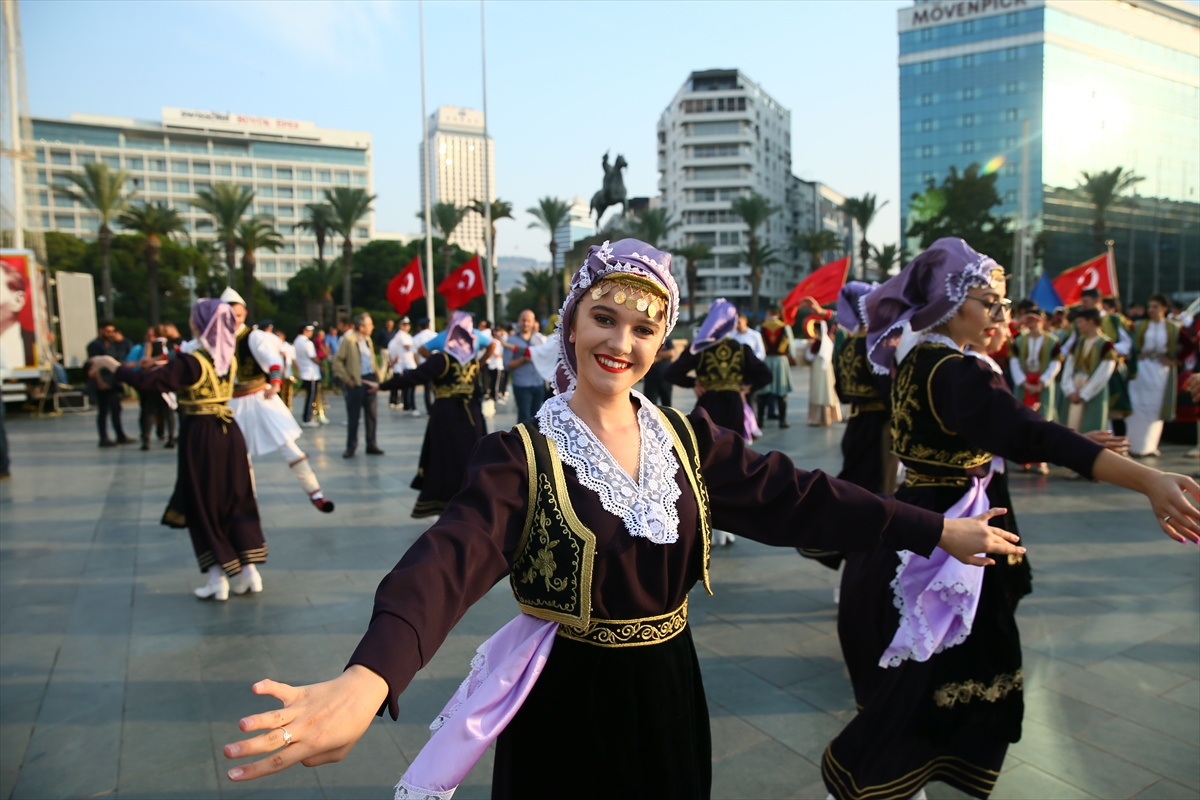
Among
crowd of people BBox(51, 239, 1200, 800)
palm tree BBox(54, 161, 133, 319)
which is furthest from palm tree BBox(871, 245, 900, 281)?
crowd of people BBox(51, 239, 1200, 800)

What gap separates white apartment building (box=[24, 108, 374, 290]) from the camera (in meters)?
91.1

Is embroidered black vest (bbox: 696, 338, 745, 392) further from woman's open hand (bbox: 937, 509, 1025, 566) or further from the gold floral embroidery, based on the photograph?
woman's open hand (bbox: 937, 509, 1025, 566)

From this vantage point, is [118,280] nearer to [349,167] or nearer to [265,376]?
[265,376]

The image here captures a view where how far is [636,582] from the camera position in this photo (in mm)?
1938

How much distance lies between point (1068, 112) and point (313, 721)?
3571 inches

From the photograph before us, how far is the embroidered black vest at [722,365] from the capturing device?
748 centimetres

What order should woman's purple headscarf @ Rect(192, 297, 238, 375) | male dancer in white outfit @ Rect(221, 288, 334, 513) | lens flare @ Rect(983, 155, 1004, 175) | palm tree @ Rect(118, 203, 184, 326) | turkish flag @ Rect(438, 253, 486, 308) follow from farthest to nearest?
1. lens flare @ Rect(983, 155, 1004, 175)
2. palm tree @ Rect(118, 203, 184, 326)
3. turkish flag @ Rect(438, 253, 486, 308)
4. male dancer in white outfit @ Rect(221, 288, 334, 513)
5. woman's purple headscarf @ Rect(192, 297, 238, 375)

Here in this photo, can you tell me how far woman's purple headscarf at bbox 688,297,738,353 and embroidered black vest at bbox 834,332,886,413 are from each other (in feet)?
4.12

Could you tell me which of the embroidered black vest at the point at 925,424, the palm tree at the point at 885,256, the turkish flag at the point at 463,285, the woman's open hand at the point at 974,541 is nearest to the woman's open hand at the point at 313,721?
the woman's open hand at the point at 974,541

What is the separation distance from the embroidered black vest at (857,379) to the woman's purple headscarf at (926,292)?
2.27 m

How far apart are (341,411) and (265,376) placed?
14135mm

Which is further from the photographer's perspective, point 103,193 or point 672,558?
point 103,193

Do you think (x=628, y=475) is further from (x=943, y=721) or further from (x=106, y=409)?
(x=106, y=409)

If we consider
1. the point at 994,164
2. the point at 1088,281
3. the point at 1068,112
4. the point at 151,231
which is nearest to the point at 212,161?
the point at 151,231
